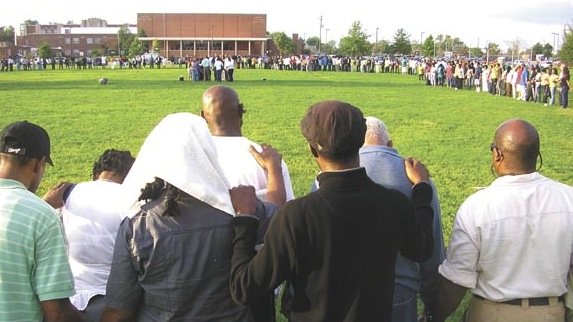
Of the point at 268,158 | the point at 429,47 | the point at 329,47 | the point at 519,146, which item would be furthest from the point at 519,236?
the point at 329,47

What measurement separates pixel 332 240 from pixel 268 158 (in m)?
0.95

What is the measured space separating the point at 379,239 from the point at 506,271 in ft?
3.14

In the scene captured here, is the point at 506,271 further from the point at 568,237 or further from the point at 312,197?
the point at 312,197

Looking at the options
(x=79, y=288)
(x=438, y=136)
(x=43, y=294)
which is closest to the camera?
(x=43, y=294)

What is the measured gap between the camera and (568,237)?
3.17 metres

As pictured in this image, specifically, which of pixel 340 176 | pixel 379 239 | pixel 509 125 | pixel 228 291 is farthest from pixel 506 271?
pixel 228 291

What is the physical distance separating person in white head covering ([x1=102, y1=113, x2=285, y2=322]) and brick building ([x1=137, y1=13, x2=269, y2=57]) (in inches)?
4016

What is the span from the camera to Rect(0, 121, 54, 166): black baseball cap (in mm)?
2848

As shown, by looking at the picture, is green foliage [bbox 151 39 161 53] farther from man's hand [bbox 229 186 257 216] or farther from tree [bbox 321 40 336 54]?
man's hand [bbox 229 186 257 216]

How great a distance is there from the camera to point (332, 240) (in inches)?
99.7

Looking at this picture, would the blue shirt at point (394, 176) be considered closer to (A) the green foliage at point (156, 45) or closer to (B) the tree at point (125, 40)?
(A) the green foliage at point (156, 45)

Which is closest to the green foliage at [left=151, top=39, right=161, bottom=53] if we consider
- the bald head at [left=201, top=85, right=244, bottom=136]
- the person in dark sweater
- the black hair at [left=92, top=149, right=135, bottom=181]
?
the black hair at [left=92, top=149, right=135, bottom=181]

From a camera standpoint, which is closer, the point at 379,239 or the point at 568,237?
the point at 379,239

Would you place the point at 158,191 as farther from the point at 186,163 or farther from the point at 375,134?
the point at 375,134
